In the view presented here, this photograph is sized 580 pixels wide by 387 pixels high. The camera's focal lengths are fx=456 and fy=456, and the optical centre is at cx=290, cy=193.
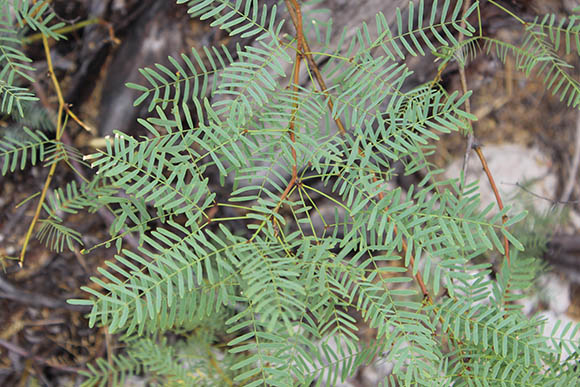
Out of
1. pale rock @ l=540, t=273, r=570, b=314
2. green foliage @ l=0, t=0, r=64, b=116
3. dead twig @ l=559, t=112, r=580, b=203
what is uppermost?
green foliage @ l=0, t=0, r=64, b=116

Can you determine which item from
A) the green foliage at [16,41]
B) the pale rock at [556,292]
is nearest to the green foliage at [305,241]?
the green foliage at [16,41]

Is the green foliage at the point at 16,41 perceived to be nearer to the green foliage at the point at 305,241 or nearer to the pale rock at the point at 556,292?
the green foliage at the point at 305,241

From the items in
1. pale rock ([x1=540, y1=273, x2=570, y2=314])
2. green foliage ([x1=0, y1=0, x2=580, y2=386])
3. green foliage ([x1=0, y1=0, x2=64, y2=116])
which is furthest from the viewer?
pale rock ([x1=540, y1=273, x2=570, y2=314])

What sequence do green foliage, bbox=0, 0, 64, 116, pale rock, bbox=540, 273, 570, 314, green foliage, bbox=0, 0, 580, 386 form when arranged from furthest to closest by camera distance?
pale rock, bbox=540, 273, 570, 314 < green foliage, bbox=0, 0, 64, 116 < green foliage, bbox=0, 0, 580, 386

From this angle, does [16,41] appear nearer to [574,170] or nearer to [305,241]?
[305,241]

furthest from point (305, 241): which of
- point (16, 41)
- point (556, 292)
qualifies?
point (556, 292)

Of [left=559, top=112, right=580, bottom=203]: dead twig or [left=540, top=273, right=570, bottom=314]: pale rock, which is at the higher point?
[left=559, top=112, right=580, bottom=203]: dead twig

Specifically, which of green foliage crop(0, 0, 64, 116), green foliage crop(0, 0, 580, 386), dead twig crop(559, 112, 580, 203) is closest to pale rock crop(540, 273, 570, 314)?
dead twig crop(559, 112, 580, 203)

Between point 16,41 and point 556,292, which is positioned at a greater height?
point 16,41

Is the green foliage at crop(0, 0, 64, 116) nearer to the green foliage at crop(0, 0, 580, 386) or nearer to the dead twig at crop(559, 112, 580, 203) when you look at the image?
the green foliage at crop(0, 0, 580, 386)

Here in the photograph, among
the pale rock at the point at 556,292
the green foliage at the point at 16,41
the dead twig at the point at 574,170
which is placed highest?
the green foliage at the point at 16,41

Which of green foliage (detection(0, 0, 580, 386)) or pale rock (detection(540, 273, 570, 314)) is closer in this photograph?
green foliage (detection(0, 0, 580, 386))

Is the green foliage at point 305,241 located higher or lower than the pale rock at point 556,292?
higher
